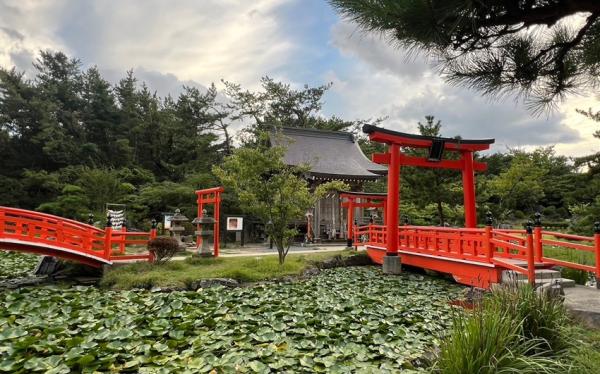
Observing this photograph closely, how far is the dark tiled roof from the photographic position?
18.8m

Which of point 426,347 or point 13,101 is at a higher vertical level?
point 13,101

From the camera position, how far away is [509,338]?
2949 millimetres

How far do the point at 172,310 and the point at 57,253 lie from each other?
498 centimetres

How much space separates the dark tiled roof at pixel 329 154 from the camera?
18750 mm

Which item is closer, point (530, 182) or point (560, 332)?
point (560, 332)

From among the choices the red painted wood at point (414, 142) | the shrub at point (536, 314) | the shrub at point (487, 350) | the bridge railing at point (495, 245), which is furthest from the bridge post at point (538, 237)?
the red painted wood at point (414, 142)

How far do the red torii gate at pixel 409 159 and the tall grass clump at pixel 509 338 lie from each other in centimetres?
Answer: 590

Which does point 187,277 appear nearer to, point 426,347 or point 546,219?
point 426,347

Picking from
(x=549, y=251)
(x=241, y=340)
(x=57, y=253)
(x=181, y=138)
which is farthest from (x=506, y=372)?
(x=181, y=138)

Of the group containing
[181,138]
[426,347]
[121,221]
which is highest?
[181,138]

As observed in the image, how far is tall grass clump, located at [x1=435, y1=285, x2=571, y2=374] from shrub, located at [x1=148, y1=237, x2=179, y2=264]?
765cm

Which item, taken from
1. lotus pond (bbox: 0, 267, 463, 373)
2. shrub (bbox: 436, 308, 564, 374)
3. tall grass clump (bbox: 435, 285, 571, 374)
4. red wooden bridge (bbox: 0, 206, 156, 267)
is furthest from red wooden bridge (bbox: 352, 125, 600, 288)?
red wooden bridge (bbox: 0, 206, 156, 267)

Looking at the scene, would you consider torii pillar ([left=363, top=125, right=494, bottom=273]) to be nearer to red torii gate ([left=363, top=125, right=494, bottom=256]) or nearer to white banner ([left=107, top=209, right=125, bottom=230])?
red torii gate ([left=363, top=125, right=494, bottom=256])

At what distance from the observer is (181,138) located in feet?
79.8
